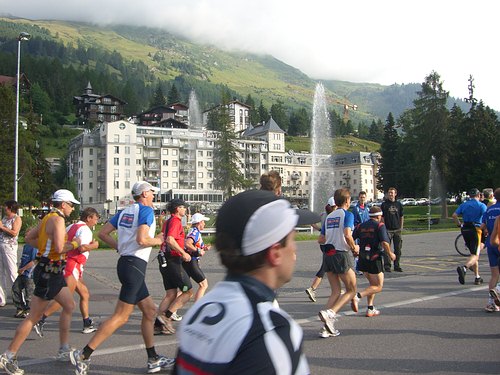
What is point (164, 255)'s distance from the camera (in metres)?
7.39

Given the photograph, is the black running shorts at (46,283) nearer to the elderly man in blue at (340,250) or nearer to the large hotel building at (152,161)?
the elderly man in blue at (340,250)

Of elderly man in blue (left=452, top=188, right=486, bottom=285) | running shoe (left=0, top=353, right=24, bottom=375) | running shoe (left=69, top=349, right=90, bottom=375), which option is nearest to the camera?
running shoe (left=69, top=349, right=90, bottom=375)

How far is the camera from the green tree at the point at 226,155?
64.9m

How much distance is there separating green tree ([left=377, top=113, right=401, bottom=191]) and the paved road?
239ft

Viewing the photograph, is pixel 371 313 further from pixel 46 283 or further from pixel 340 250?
pixel 46 283

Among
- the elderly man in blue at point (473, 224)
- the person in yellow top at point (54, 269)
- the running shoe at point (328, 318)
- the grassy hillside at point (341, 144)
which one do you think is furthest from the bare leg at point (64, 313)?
the grassy hillside at point (341, 144)

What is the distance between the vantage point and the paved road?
5.66 meters

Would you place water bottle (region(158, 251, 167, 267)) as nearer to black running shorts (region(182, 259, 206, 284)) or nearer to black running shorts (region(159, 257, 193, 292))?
black running shorts (region(159, 257, 193, 292))

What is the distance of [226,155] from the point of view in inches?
2571

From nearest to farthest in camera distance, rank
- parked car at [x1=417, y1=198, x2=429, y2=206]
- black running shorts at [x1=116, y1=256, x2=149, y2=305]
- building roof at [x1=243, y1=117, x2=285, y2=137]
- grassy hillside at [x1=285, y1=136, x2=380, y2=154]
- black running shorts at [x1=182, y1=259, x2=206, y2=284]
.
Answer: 1. black running shorts at [x1=116, y1=256, x2=149, y2=305]
2. black running shorts at [x1=182, y1=259, x2=206, y2=284]
3. parked car at [x1=417, y1=198, x2=429, y2=206]
4. building roof at [x1=243, y1=117, x2=285, y2=137]
5. grassy hillside at [x1=285, y1=136, x2=380, y2=154]

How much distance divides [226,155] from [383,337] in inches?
2324

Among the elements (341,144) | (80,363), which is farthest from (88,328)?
(341,144)

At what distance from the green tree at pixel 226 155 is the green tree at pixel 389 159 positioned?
2925cm

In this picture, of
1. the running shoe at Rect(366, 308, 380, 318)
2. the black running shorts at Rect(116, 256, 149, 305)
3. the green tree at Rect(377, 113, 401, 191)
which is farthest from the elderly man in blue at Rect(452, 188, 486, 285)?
the green tree at Rect(377, 113, 401, 191)
